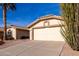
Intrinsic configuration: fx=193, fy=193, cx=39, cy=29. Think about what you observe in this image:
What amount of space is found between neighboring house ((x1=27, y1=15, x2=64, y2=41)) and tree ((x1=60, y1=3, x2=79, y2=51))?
1.74 m

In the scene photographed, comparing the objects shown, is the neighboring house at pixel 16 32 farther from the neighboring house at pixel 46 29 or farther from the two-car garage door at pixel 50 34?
the two-car garage door at pixel 50 34

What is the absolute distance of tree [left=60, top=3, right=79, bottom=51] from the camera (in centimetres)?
665

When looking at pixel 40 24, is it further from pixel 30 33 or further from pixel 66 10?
pixel 66 10

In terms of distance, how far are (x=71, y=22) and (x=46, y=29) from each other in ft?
9.80

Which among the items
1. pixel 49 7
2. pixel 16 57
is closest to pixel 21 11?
pixel 49 7

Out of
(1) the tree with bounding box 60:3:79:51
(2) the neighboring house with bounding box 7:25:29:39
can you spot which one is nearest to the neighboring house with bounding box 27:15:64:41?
(2) the neighboring house with bounding box 7:25:29:39

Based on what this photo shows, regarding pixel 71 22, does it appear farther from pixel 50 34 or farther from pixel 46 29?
pixel 46 29

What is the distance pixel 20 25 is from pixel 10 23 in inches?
21.6

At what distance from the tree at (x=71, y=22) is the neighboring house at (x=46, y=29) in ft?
5.70

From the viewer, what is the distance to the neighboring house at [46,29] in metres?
9.03

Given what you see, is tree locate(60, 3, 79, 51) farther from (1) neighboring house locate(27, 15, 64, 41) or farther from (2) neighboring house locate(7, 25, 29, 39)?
(2) neighboring house locate(7, 25, 29, 39)

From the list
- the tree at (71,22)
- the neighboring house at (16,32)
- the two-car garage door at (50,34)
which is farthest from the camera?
the neighboring house at (16,32)

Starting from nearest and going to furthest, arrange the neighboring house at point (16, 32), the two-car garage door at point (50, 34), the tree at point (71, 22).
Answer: the tree at point (71, 22) → the two-car garage door at point (50, 34) → the neighboring house at point (16, 32)

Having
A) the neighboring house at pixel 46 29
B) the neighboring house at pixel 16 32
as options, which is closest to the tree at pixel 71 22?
the neighboring house at pixel 46 29
